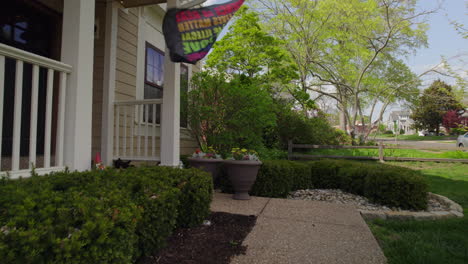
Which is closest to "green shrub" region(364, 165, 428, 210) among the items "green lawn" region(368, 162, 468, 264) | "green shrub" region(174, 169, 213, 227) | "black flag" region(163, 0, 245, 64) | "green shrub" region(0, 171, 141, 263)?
"green lawn" region(368, 162, 468, 264)

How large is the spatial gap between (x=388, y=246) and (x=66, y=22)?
12.3ft

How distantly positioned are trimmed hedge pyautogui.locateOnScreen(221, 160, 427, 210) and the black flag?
2.61m

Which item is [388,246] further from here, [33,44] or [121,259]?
[33,44]

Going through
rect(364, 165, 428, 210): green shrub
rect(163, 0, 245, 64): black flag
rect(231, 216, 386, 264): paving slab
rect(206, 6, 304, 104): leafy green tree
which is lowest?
rect(231, 216, 386, 264): paving slab

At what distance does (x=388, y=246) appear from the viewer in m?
2.89

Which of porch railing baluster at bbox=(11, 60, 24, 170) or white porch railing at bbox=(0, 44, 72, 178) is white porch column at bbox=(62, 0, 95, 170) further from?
porch railing baluster at bbox=(11, 60, 24, 170)

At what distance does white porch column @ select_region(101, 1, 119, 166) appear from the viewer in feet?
15.5

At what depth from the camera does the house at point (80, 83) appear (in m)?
2.68

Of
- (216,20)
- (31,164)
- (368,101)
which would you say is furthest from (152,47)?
(368,101)

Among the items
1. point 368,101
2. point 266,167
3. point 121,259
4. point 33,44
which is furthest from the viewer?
point 368,101

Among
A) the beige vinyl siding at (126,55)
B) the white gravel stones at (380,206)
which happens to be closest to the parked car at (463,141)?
the white gravel stones at (380,206)

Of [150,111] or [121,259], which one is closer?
[121,259]

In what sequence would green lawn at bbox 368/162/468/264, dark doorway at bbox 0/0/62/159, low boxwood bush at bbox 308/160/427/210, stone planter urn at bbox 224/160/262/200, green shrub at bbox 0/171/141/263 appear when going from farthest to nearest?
1. low boxwood bush at bbox 308/160/427/210
2. stone planter urn at bbox 224/160/262/200
3. dark doorway at bbox 0/0/62/159
4. green lawn at bbox 368/162/468/264
5. green shrub at bbox 0/171/141/263

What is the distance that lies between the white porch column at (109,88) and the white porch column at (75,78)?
1906 millimetres
